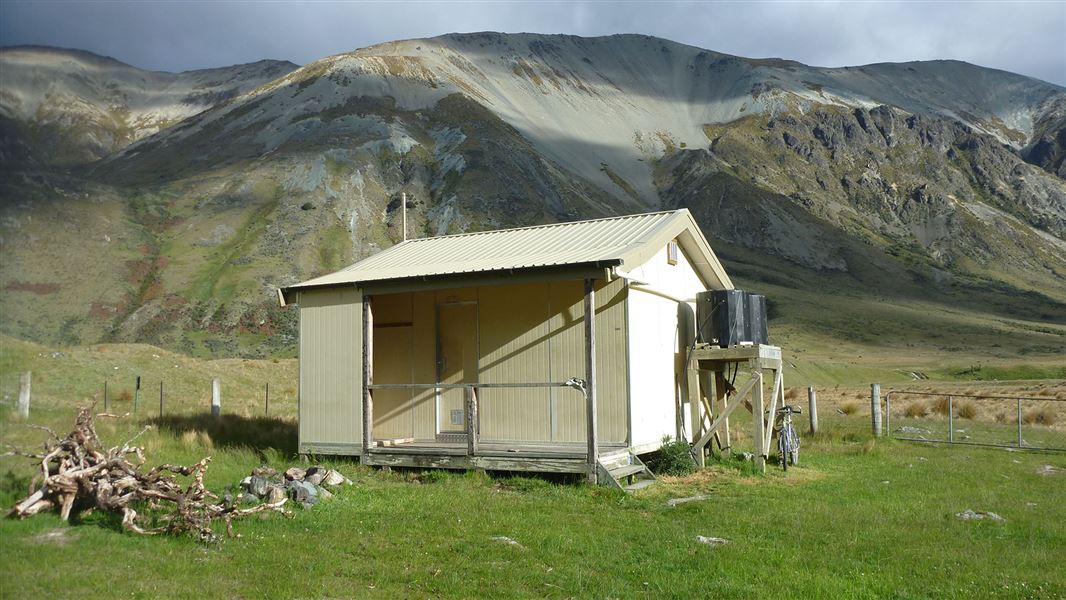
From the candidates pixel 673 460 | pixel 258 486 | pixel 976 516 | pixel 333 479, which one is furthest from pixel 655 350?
pixel 258 486

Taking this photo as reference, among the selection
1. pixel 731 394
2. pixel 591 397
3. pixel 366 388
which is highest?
pixel 366 388

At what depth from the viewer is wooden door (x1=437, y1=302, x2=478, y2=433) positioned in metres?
15.5

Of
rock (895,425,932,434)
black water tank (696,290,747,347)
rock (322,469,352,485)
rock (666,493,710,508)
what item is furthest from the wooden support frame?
rock (322,469,352,485)

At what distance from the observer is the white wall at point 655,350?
14.0 m

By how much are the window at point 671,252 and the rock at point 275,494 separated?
7947 millimetres

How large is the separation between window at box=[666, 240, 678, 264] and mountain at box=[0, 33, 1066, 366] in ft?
143

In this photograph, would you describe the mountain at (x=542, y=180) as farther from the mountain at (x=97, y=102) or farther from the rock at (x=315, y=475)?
the rock at (x=315, y=475)

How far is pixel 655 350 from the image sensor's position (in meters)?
14.8

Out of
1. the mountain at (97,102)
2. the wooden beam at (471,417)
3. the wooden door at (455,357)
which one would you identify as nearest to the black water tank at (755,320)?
the wooden door at (455,357)

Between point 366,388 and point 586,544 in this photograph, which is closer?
point 586,544

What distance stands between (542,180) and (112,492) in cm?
8007

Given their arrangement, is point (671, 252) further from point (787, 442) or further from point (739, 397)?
point (787, 442)

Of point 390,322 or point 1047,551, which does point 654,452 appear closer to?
point 390,322

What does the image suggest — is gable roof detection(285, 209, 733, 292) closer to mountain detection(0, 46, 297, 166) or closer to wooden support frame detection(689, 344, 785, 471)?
wooden support frame detection(689, 344, 785, 471)
